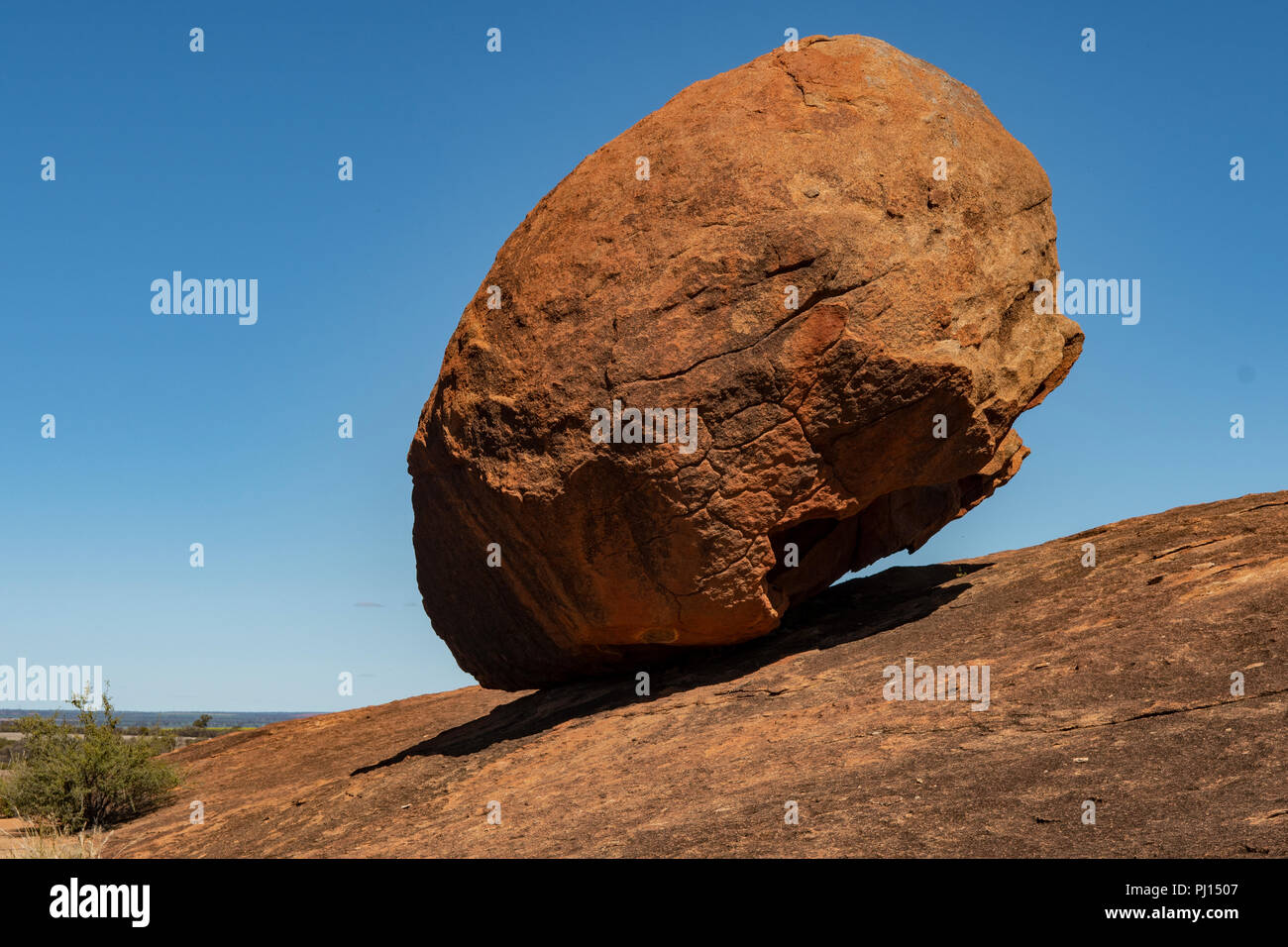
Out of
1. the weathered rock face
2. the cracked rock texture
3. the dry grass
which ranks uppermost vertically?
the weathered rock face

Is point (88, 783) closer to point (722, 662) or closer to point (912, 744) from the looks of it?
point (722, 662)

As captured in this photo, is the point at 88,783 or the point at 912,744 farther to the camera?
the point at 88,783

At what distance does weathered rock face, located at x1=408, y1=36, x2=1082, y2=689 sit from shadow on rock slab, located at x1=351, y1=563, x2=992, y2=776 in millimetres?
380

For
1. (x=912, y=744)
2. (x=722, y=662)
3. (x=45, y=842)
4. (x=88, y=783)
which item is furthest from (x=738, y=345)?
(x=88, y=783)

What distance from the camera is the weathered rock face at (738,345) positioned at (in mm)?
8750

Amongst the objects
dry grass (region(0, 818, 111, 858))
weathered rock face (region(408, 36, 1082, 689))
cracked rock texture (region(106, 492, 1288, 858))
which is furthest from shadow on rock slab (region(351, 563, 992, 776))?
dry grass (region(0, 818, 111, 858))

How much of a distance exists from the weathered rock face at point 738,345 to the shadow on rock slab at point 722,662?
38 cm

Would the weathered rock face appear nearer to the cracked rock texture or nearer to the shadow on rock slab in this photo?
the shadow on rock slab

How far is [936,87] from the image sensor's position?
9.99 metres

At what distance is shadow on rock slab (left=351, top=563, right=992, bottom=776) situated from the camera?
9961mm

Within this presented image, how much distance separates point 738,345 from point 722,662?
331 centimetres

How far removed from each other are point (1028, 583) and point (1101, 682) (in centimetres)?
308

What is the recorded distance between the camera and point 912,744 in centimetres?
688
